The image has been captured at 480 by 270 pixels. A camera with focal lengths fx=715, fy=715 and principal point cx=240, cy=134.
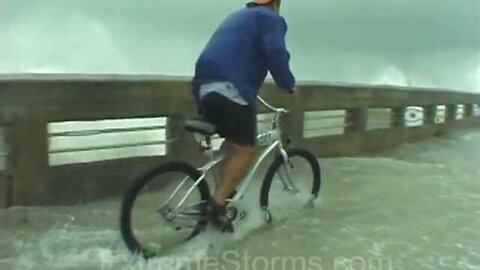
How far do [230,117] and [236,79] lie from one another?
31 centimetres

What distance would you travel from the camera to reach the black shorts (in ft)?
18.7

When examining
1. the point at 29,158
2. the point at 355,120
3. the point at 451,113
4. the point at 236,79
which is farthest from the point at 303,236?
the point at 451,113

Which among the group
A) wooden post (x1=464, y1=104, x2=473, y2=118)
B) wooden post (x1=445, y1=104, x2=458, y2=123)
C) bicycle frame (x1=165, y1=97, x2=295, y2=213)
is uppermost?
bicycle frame (x1=165, y1=97, x2=295, y2=213)

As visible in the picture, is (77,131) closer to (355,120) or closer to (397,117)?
(355,120)

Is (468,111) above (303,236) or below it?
below

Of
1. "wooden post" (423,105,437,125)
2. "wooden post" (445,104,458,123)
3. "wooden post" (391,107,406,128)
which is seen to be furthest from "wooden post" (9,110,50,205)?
"wooden post" (445,104,458,123)

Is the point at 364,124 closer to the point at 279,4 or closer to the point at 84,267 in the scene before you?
the point at 279,4

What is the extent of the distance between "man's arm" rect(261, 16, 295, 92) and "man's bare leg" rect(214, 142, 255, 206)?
26.8 inches

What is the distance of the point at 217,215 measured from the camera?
5801 mm

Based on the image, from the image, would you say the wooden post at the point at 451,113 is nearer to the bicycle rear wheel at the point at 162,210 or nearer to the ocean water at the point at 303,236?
the ocean water at the point at 303,236

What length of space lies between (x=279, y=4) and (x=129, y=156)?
2.63 meters

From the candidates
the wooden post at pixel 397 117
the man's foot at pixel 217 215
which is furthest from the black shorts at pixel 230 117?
the wooden post at pixel 397 117

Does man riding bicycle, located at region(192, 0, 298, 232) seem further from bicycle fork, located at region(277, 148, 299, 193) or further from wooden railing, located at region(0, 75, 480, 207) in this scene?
wooden railing, located at region(0, 75, 480, 207)

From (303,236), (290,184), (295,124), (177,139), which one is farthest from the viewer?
(295,124)
